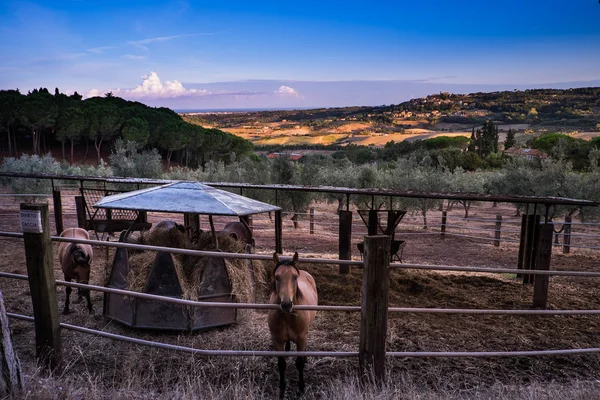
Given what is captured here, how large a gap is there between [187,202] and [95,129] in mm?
39561

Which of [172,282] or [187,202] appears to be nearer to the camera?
[172,282]

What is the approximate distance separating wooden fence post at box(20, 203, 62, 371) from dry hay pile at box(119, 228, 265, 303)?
6.35 ft

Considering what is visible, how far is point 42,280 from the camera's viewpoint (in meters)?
3.56

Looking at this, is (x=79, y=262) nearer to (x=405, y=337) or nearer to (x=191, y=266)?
(x=191, y=266)

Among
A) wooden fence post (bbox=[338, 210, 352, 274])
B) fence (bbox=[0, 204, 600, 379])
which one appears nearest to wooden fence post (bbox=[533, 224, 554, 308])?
wooden fence post (bbox=[338, 210, 352, 274])

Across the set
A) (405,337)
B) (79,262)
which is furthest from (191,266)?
(405,337)

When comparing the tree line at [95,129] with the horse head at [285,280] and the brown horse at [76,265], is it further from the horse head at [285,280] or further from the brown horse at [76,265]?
the horse head at [285,280]

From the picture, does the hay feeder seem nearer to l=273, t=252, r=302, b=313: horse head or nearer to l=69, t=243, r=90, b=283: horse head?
l=69, t=243, r=90, b=283: horse head

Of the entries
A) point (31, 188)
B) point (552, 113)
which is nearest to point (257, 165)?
point (31, 188)

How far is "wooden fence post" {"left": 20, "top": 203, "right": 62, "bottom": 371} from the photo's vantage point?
11.4ft

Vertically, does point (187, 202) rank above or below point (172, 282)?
above

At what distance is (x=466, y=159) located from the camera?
36.5m

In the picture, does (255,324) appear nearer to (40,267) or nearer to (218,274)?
(218,274)

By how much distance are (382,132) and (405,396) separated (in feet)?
192
